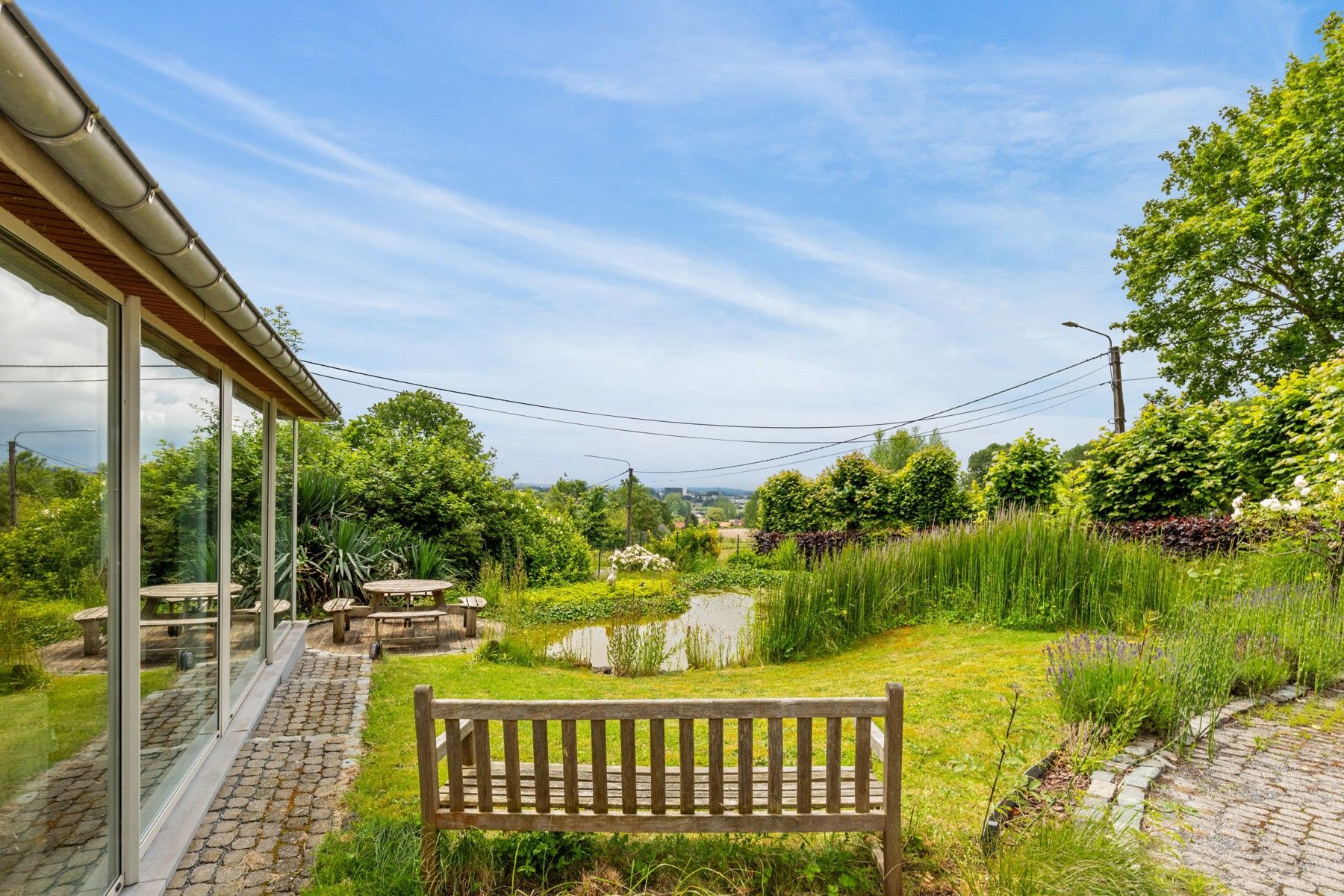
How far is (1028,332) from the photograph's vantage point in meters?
22.6

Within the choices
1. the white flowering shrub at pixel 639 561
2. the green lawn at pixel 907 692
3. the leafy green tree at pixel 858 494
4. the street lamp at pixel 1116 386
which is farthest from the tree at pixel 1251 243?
the green lawn at pixel 907 692

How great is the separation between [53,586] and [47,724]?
43 centimetres

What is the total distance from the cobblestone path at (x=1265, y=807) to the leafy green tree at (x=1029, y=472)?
838 centimetres

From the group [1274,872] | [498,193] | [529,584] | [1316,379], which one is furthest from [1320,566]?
[498,193]

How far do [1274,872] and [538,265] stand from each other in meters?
25.9

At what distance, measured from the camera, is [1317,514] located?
6.27 metres

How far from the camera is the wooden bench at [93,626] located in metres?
2.46

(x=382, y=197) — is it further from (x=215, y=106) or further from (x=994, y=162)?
(x=994, y=162)

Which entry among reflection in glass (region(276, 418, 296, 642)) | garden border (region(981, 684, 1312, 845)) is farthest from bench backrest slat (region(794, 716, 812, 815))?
reflection in glass (region(276, 418, 296, 642))

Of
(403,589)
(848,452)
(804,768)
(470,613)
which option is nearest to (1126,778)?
(804,768)

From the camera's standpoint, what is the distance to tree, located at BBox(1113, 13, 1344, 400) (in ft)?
49.9

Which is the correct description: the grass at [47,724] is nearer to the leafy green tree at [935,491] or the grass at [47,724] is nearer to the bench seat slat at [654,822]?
the bench seat slat at [654,822]

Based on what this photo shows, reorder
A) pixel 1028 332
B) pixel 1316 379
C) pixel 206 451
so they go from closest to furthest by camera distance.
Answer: pixel 206 451 → pixel 1316 379 → pixel 1028 332

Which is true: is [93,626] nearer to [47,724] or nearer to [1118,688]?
[47,724]
